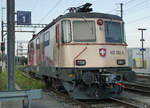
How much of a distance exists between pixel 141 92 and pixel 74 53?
4553mm

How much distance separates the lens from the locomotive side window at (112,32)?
359 inches

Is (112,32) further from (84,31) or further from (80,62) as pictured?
(80,62)

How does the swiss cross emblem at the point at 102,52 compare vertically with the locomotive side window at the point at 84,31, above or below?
below

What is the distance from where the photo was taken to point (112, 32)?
30.4 feet

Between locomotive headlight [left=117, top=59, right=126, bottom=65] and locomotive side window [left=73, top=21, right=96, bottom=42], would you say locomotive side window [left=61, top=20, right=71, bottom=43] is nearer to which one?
locomotive side window [left=73, top=21, right=96, bottom=42]

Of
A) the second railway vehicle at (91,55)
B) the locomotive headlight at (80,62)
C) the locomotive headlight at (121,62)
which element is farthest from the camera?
the locomotive headlight at (121,62)

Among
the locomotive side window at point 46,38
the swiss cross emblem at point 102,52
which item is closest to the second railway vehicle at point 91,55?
the swiss cross emblem at point 102,52

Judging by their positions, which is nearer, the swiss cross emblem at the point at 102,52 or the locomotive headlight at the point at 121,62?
the swiss cross emblem at the point at 102,52

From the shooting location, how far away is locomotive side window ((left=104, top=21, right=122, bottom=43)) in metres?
9.12

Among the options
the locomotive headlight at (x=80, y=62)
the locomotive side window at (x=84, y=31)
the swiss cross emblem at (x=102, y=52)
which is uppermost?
the locomotive side window at (x=84, y=31)

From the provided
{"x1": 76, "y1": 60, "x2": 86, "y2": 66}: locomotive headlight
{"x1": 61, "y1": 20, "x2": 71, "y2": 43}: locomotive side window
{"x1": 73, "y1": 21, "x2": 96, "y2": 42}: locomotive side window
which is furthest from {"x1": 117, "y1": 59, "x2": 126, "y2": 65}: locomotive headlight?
{"x1": 61, "y1": 20, "x2": 71, "y2": 43}: locomotive side window

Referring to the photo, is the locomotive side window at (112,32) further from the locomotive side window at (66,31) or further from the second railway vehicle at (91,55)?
the locomotive side window at (66,31)

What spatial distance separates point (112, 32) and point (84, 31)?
1.14 meters

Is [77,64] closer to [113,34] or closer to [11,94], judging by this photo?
[113,34]
